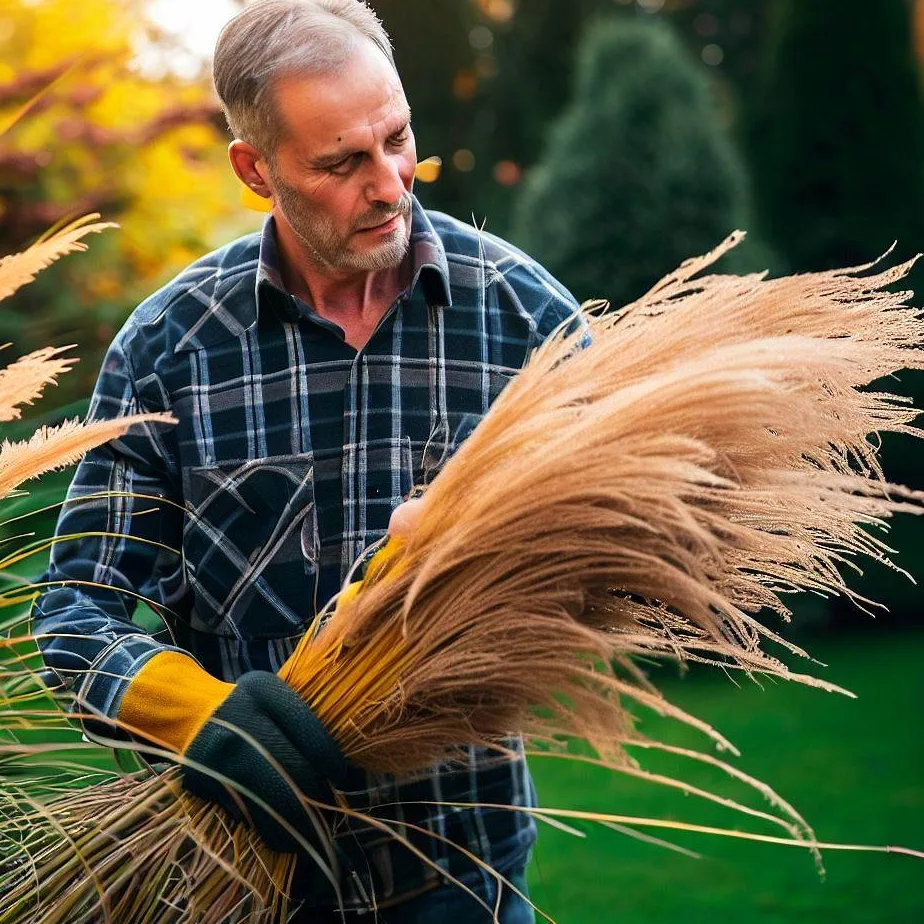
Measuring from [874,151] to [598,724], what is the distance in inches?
262

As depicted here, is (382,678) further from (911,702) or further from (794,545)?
(911,702)

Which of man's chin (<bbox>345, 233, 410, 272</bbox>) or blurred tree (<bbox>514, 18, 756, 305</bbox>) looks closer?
man's chin (<bbox>345, 233, 410, 272</bbox>)

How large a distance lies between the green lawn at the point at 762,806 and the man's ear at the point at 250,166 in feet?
7.31

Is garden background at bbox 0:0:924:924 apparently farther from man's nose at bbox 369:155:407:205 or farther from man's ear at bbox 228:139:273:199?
man's nose at bbox 369:155:407:205

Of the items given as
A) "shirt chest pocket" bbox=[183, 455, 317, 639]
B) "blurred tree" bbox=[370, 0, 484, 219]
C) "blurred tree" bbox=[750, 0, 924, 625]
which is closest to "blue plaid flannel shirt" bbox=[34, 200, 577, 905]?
"shirt chest pocket" bbox=[183, 455, 317, 639]

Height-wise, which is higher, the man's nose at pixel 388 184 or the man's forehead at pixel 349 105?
the man's forehead at pixel 349 105

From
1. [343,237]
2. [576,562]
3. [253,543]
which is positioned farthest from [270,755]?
[343,237]

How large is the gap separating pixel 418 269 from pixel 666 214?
4.91 m

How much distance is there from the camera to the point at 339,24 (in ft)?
6.20

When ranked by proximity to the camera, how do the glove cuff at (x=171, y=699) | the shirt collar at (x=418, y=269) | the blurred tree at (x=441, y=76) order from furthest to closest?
the blurred tree at (x=441, y=76), the shirt collar at (x=418, y=269), the glove cuff at (x=171, y=699)

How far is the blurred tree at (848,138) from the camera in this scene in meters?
7.52

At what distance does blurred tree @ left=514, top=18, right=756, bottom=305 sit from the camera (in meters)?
6.66

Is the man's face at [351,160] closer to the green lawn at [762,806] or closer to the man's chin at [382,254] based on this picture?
the man's chin at [382,254]

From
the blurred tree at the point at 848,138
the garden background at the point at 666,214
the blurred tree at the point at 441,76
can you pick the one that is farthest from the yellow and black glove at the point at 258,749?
the blurred tree at the point at 441,76
